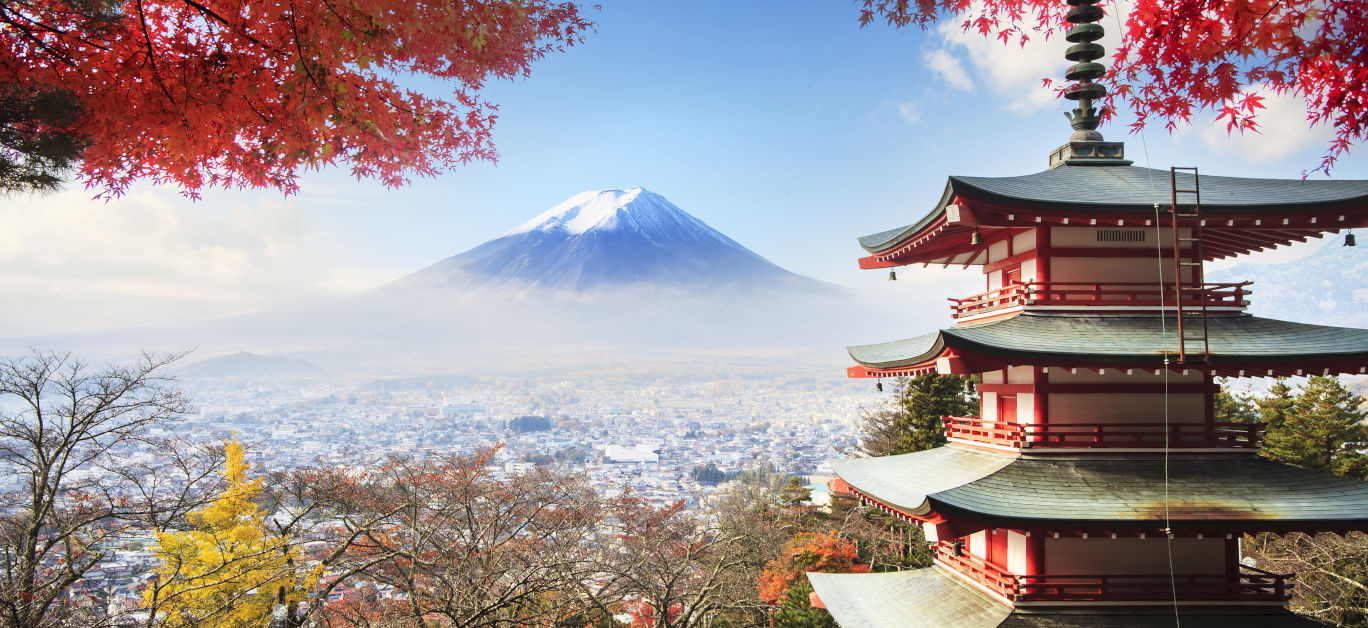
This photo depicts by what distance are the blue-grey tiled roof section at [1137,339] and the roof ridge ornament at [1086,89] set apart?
2.21 meters

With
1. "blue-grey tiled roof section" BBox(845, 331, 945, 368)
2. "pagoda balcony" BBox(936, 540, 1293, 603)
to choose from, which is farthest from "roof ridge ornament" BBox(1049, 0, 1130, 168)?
"pagoda balcony" BBox(936, 540, 1293, 603)

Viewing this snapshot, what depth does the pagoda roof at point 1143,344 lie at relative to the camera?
6.33 metres

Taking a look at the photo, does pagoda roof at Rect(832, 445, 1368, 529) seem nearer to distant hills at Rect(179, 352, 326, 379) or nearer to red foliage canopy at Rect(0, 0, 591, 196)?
red foliage canopy at Rect(0, 0, 591, 196)

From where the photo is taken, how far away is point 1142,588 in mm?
6609

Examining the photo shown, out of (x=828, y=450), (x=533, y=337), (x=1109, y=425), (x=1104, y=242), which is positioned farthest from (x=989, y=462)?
(x=533, y=337)

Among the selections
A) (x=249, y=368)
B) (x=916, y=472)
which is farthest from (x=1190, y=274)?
(x=249, y=368)

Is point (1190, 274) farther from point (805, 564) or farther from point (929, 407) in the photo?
point (929, 407)

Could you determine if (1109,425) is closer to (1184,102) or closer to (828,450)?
(1184,102)

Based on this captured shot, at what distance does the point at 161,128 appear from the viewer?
9.76 ft

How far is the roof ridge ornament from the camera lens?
8203mm

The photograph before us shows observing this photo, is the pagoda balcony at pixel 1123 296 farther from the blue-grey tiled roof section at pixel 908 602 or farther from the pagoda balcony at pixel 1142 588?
the blue-grey tiled roof section at pixel 908 602

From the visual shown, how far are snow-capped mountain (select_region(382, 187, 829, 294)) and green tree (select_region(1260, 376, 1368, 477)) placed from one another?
64030mm

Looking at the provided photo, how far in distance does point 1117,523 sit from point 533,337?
95804mm

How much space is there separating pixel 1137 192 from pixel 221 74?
291 inches
